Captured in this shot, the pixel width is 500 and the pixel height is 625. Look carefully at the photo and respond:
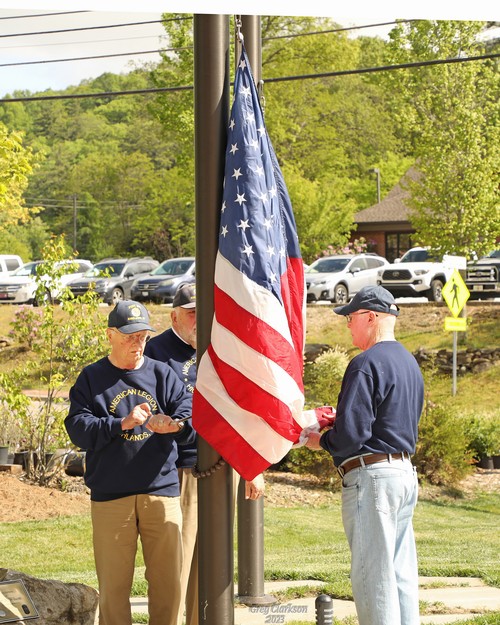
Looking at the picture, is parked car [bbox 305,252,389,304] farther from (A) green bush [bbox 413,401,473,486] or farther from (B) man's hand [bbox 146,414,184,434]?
(B) man's hand [bbox 146,414,184,434]

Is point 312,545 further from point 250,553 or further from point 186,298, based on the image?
point 186,298

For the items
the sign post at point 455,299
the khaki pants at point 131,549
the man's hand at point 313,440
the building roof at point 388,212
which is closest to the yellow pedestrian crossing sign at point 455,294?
the sign post at point 455,299

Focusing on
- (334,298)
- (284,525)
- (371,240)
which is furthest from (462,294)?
(371,240)

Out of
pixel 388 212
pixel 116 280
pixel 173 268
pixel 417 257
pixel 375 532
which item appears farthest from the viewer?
pixel 388 212

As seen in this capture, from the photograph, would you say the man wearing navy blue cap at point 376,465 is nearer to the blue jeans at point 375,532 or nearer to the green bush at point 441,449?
the blue jeans at point 375,532

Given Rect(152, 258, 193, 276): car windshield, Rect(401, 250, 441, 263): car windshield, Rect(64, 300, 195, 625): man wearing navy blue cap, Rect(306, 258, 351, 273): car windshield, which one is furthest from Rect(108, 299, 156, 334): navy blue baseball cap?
Rect(152, 258, 193, 276): car windshield

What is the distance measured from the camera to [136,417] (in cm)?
475

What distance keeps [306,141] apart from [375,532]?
165 feet

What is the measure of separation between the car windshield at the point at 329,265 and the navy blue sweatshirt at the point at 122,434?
29.8m

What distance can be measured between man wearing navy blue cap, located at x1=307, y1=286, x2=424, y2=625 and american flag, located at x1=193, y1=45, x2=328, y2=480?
0.48 meters

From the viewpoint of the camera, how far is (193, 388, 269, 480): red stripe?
14.2 feet

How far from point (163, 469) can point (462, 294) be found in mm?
16126

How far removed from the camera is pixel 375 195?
66.8 metres

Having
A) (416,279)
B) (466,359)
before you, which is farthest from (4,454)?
(416,279)
